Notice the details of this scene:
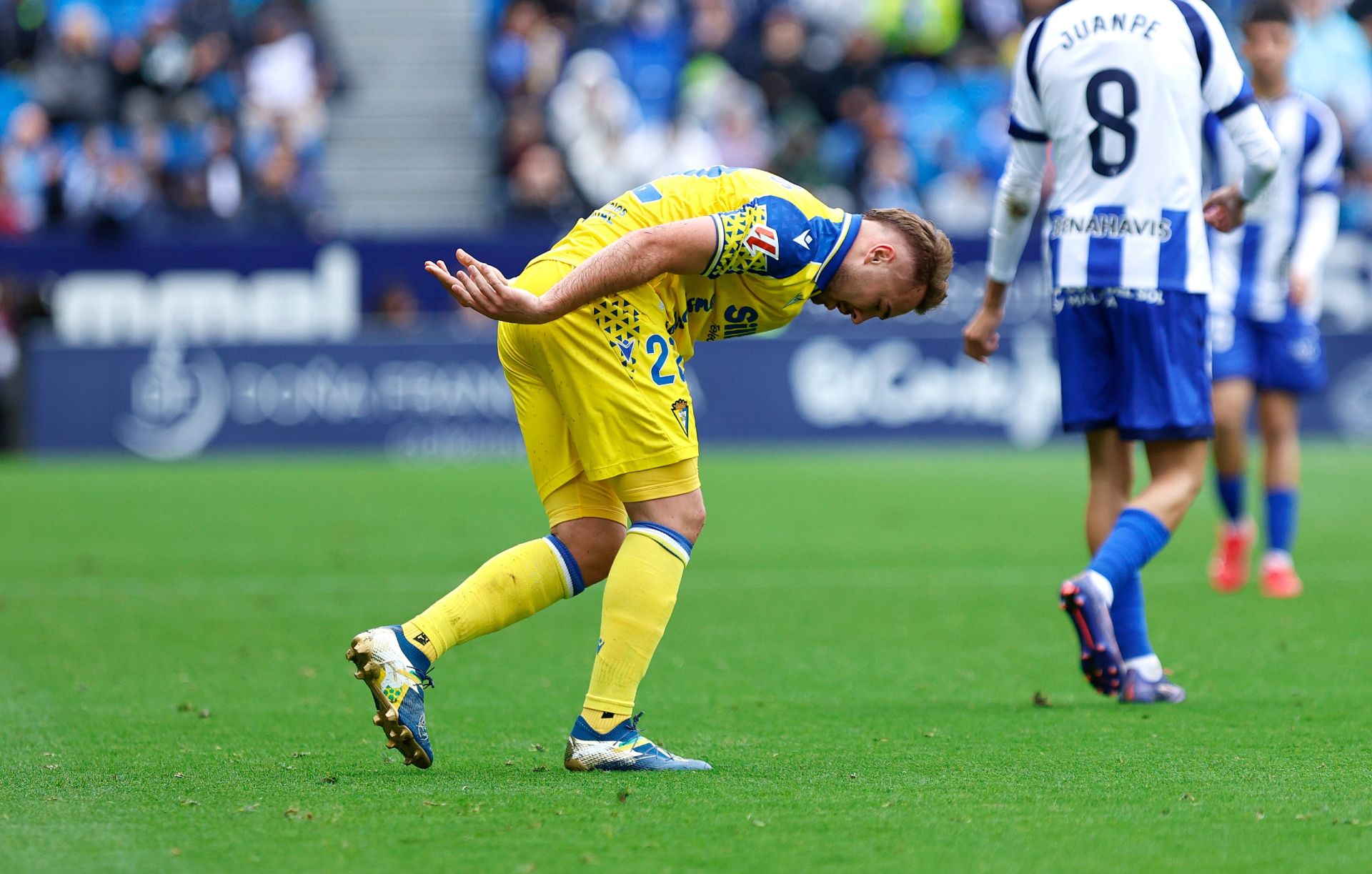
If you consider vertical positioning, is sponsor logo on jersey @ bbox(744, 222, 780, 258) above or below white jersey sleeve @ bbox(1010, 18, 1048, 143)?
below

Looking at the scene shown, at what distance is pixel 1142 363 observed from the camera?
5148 millimetres

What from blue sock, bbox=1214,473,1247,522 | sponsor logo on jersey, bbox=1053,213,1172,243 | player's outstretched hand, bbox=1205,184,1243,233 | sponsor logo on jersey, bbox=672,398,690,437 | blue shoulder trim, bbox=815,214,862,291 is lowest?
blue sock, bbox=1214,473,1247,522

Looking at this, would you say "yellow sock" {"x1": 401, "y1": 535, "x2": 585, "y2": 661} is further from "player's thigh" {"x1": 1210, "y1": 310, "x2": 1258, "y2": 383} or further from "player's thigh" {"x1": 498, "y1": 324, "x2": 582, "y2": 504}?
"player's thigh" {"x1": 1210, "y1": 310, "x2": 1258, "y2": 383}

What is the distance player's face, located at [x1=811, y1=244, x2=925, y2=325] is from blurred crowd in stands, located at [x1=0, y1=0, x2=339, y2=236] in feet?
46.0

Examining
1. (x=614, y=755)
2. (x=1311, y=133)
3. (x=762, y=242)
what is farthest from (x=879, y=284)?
(x=1311, y=133)

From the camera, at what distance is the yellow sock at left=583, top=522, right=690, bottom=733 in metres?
4.09

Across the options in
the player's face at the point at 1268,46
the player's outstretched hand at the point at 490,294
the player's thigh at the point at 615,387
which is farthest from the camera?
the player's face at the point at 1268,46

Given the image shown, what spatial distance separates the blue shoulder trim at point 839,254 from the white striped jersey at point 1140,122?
1305mm

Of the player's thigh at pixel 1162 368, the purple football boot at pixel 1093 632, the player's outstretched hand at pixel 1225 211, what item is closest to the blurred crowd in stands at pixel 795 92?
the player's outstretched hand at pixel 1225 211

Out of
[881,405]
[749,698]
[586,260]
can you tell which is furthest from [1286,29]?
[881,405]

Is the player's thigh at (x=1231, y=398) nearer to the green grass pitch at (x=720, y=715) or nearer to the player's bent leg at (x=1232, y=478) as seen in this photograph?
the player's bent leg at (x=1232, y=478)

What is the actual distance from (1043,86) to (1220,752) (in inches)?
84.3

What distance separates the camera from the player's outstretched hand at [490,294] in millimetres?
3816

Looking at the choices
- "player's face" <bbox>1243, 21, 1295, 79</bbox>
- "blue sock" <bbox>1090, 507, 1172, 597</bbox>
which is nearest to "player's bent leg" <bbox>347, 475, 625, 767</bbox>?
"blue sock" <bbox>1090, 507, 1172, 597</bbox>
